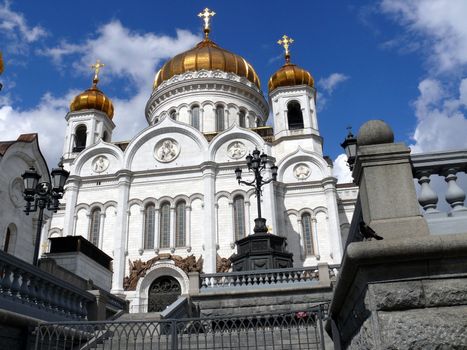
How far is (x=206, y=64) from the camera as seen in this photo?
39625 millimetres

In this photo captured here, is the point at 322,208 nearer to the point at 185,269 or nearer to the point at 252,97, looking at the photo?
the point at 185,269

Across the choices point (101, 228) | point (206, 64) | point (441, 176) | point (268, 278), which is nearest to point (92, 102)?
point (206, 64)

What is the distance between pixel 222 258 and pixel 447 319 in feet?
81.6

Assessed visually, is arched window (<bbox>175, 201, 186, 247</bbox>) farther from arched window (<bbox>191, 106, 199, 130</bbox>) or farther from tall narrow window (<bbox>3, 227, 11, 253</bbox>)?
tall narrow window (<bbox>3, 227, 11, 253</bbox>)

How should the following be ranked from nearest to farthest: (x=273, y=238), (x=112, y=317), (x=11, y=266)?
(x=11, y=266)
(x=112, y=317)
(x=273, y=238)

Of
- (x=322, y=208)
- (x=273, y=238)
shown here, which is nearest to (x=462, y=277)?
(x=273, y=238)

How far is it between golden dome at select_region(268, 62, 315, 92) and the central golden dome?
4.57 metres

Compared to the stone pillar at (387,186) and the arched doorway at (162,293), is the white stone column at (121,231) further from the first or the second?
the stone pillar at (387,186)

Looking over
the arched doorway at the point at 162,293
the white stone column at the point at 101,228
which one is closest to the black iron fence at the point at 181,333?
the arched doorway at the point at 162,293

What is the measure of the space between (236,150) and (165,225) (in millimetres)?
6924

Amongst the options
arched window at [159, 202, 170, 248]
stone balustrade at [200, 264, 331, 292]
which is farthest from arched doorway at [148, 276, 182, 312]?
stone balustrade at [200, 264, 331, 292]

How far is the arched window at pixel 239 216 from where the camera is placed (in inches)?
1137

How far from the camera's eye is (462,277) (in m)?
3.78

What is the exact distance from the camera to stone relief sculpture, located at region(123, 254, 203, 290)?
2784 cm
